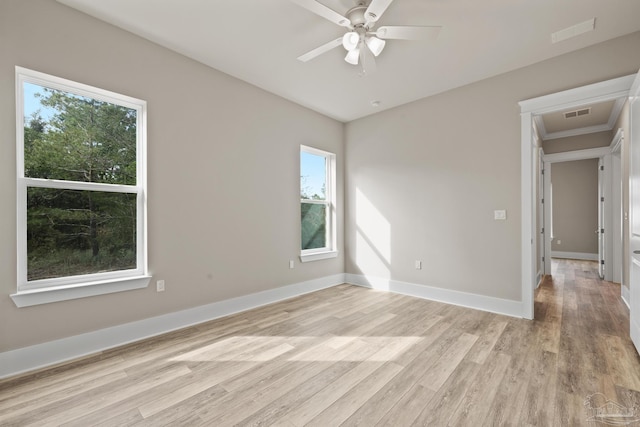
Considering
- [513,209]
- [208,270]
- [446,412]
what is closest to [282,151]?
[208,270]

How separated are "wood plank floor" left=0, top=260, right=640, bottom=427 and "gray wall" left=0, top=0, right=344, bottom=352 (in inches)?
16.2

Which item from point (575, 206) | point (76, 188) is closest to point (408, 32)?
point (76, 188)

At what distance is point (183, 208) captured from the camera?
3.10m

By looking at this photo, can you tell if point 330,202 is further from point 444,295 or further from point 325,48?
point 325,48

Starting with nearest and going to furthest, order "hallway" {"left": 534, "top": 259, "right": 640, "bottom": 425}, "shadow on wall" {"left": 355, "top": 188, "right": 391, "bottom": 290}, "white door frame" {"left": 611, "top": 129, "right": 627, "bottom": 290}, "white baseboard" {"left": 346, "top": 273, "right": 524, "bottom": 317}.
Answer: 1. "hallway" {"left": 534, "top": 259, "right": 640, "bottom": 425}
2. "white baseboard" {"left": 346, "top": 273, "right": 524, "bottom": 317}
3. "shadow on wall" {"left": 355, "top": 188, "right": 391, "bottom": 290}
4. "white door frame" {"left": 611, "top": 129, "right": 627, "bottom": 290}

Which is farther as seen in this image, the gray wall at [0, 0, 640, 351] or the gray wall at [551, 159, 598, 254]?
the gray wall at [551, 159, 598, 254]

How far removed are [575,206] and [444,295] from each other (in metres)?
6.46

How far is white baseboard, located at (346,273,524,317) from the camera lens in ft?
11.3

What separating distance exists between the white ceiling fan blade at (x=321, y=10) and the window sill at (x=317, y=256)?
3.09 meters

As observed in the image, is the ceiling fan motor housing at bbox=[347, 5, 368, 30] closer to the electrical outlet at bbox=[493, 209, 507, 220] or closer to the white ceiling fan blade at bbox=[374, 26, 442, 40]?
the white ceiling fan blade at bbox=[374, 26, 442, 40]

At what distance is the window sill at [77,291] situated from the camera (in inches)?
85.8

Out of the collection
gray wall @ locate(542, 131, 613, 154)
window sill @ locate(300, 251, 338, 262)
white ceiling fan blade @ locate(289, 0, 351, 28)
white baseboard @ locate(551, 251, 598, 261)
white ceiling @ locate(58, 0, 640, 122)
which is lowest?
white baseboard @ locate(551, 251, 598, 261)

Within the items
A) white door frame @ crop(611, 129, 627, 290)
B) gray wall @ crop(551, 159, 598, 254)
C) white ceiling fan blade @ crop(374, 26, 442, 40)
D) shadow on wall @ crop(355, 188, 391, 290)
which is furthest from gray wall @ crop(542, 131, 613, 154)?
white ceiling fan blade @ crop(374, 26, 442, 40)

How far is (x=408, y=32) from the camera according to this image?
2.25 m
